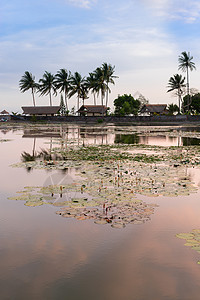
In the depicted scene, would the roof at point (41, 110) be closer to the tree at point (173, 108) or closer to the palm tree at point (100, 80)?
the palm tree at point (100, 80)

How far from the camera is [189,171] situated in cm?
1128

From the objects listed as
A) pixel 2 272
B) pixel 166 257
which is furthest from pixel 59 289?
pixel 166 257

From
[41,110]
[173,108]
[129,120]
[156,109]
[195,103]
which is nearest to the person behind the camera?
[129,120]

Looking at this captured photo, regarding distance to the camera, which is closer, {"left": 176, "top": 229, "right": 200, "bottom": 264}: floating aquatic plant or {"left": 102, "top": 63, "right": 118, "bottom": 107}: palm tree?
{"left": 176, "top": 229, "right": 200, "bottom": 264}: floating aquatic plant

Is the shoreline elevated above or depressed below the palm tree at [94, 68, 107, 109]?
below

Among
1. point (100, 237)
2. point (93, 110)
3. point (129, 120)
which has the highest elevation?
point (93, 110)

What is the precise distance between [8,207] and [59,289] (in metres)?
3.80

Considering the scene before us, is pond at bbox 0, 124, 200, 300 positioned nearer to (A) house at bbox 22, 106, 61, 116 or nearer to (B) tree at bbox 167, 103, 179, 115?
(A) house at bbox 22, 106, 61, 116

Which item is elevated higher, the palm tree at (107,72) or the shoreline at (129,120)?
the palm tree at (107,72)

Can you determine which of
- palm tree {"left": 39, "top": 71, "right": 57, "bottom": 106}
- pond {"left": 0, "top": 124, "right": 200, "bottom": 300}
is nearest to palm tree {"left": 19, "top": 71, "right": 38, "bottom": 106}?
palm tree {"left": 39, "top": 71, "right": 57, "bottom": 106}

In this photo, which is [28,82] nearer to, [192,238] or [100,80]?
[100,80]

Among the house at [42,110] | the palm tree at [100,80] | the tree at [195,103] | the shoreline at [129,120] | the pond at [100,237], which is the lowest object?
the pond at [100,237]

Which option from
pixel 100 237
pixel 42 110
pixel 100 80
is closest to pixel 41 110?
pixel 42 110

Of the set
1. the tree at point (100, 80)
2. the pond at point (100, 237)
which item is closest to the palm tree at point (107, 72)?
the tree at point (100, 80)
